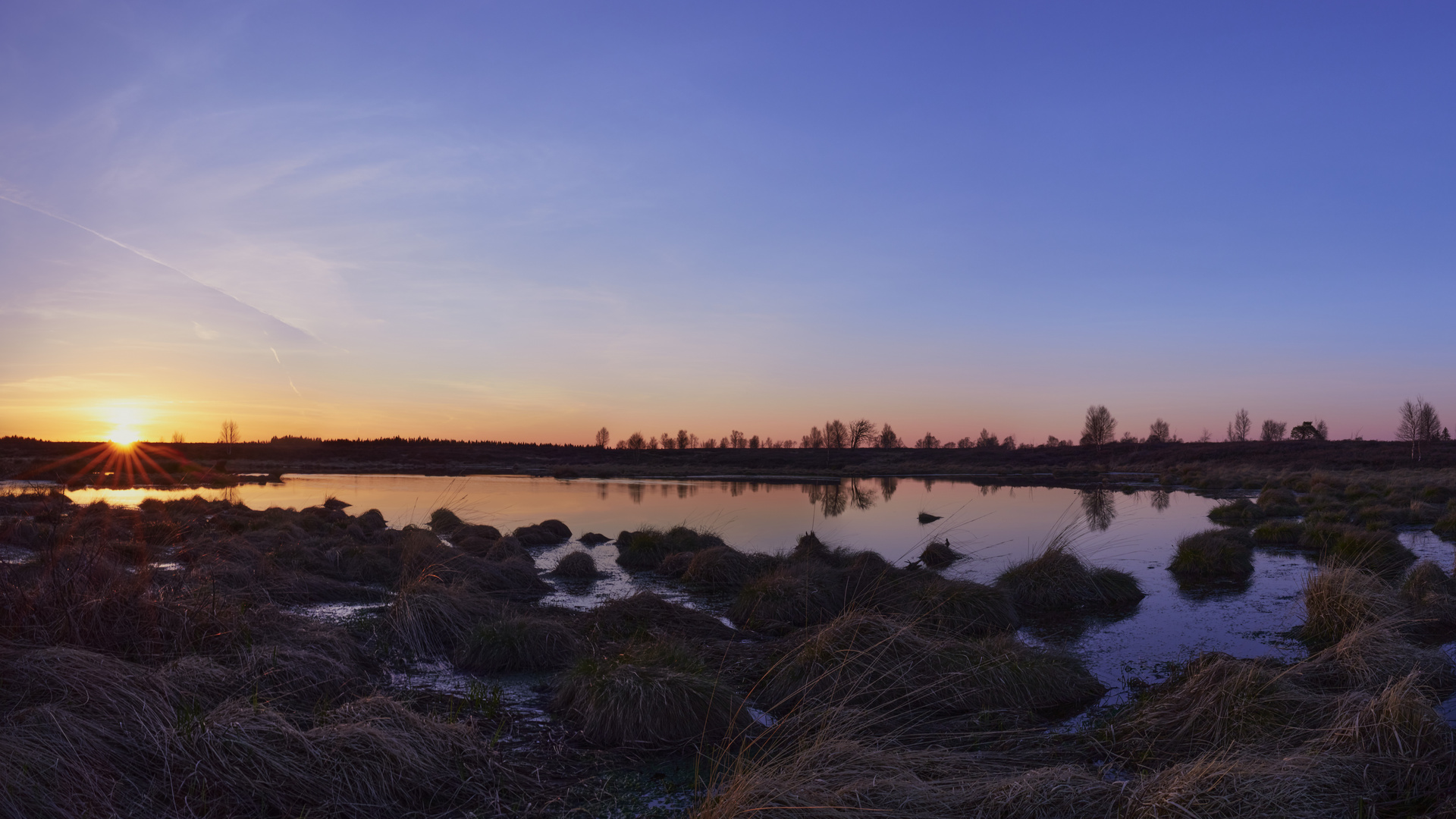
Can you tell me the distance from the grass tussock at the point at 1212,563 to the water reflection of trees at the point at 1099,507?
9.90 metres

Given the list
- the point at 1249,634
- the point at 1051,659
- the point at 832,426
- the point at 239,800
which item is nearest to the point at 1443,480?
the point at 1249,634

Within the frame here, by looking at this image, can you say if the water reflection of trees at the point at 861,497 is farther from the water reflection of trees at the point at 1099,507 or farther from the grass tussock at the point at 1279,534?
the grass tussock at the point at 1279,534

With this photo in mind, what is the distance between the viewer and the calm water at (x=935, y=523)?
1161 centimetres

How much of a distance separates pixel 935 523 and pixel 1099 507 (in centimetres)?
1348

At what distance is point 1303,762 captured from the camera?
530 cm

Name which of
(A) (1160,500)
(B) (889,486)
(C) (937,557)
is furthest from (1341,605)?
(B) (889,486)

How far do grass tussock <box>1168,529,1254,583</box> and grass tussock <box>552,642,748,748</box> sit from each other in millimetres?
12910

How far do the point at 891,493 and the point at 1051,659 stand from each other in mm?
41601

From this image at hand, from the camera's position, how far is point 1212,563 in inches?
667

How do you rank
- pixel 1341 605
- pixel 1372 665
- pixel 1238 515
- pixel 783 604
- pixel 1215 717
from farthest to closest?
pixel 1238 515
pixel 783 604
pixel 1341 605
pixel 1372 665
pixel 1215 717

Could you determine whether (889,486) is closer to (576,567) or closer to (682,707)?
(576,567)

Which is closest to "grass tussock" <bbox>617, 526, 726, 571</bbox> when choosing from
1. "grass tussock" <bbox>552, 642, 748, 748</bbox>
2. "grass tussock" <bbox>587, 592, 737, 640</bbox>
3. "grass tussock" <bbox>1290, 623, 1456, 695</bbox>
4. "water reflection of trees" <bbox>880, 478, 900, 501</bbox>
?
"grass tussock" <bbox>587, 592, 737, 640</bbox>

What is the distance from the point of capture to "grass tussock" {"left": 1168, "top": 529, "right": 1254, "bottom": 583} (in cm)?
1655

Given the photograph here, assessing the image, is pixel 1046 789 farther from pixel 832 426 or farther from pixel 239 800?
pixel 832 426
